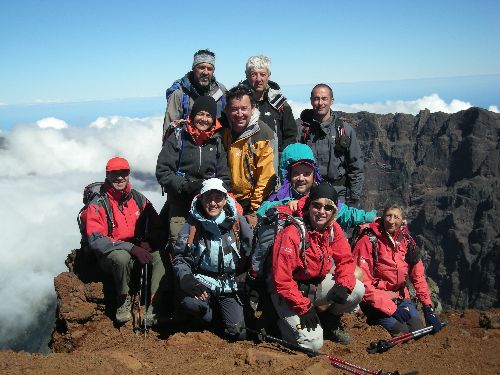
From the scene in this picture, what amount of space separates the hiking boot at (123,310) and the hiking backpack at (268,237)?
322 centimetres

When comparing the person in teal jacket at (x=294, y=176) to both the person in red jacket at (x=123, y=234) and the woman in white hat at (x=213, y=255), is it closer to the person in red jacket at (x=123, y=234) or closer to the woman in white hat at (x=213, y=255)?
the woman in white hat at (x=213, y=255)

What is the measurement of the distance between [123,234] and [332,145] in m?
5.57

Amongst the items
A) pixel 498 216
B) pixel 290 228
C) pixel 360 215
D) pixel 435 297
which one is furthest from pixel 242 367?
pixel 498 216

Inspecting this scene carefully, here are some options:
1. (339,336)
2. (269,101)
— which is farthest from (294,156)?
(339,336)

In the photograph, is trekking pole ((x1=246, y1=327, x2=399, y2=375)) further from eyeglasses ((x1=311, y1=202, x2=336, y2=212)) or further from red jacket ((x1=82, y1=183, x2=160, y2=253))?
red jacket ((x1=82, y1=183, x2=160, y2=253))

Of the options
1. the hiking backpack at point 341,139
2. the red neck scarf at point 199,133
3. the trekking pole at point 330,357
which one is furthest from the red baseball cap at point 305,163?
the trekking pole at point 330,357

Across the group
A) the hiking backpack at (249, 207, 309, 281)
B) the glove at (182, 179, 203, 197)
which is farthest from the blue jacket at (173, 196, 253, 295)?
the glove at (182, 179, 203, 197)

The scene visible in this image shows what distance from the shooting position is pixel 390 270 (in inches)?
369

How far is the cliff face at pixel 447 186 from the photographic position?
10650cm

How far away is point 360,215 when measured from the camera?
9547mm

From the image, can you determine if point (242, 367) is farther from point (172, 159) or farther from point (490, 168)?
point (490, 168)

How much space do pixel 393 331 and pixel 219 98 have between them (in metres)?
7.03

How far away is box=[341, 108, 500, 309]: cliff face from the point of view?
4193 inches

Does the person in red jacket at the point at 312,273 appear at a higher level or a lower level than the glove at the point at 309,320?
higher
